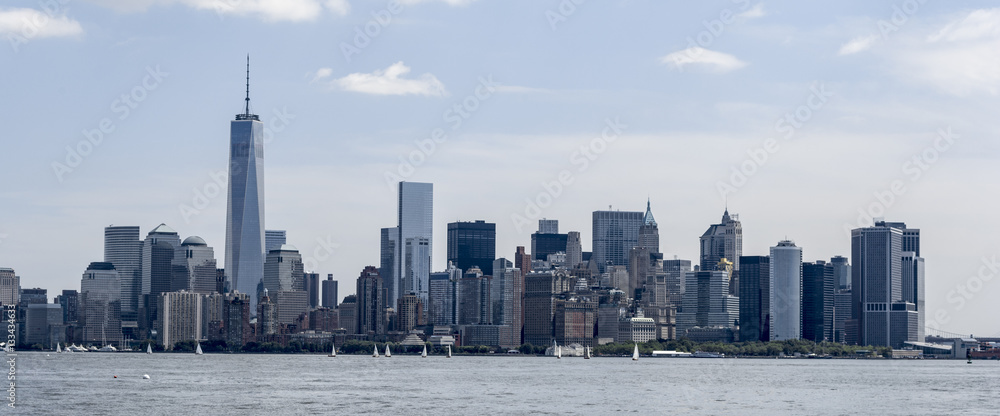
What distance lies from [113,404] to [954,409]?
67274 millimetres

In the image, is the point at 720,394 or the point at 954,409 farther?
the point at 720,394

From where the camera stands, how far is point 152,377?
163 meters

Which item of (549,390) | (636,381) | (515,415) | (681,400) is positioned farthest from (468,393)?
(636,381)

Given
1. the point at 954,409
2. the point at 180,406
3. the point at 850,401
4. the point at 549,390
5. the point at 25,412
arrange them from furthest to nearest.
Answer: the point at 549,390, the point at 850,401, the point at 954,409, the point at 180,406, the point at 25,412

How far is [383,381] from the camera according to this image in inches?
6201

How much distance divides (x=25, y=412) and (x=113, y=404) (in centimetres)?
1007

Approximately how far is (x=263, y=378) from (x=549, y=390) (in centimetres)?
3983

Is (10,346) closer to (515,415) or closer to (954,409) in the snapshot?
(515,415)

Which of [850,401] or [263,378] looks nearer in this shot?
[850,401]

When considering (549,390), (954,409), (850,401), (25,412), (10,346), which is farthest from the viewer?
(549,390)

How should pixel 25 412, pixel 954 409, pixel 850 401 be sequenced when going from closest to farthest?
pixel 25 412
pixel 954 409
pixel 850 401

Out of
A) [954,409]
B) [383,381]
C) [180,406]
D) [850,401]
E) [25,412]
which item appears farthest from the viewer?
[383,381]

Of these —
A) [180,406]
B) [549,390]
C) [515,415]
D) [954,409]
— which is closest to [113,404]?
[180,406]

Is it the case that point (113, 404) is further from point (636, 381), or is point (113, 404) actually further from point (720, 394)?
point (636, 381)
